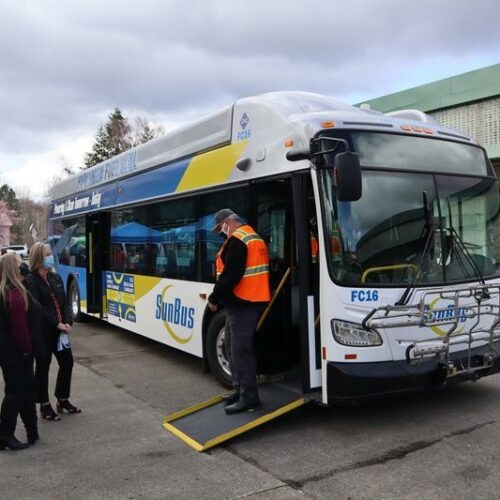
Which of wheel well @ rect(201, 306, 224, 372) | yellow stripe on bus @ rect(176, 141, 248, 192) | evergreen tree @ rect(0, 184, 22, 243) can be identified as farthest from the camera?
evergreen tree @ rect(0, 184, 22, 243)

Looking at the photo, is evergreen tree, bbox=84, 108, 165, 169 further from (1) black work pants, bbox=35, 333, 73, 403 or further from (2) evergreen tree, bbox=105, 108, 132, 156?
(1) black work pants, bbox=35, 333, 73, 403

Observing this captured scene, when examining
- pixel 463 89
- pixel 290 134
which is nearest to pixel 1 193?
pixel 463 89

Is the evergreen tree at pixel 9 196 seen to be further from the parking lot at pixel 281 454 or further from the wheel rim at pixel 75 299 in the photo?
the parking lot at pixel 281 454

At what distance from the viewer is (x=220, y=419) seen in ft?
16.2

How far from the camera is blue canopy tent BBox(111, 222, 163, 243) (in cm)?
775

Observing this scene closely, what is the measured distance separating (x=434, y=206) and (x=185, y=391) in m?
3.37

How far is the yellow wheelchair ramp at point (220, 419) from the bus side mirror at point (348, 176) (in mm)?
1789

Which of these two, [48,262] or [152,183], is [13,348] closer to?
[48,262]

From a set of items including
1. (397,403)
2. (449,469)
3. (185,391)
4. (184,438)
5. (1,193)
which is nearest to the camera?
(449,469)

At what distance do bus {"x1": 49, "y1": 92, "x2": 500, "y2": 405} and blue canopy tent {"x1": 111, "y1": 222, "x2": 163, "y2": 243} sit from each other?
84 cm

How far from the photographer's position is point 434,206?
16.4ft

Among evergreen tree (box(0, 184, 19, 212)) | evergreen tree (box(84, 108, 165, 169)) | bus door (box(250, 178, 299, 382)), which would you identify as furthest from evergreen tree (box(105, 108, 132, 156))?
evergreen tree (box(0, 184, 19, 212))

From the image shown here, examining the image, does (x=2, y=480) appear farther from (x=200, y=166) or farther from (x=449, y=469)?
(x=200, y=166)

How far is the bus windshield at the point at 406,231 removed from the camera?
4613mm
